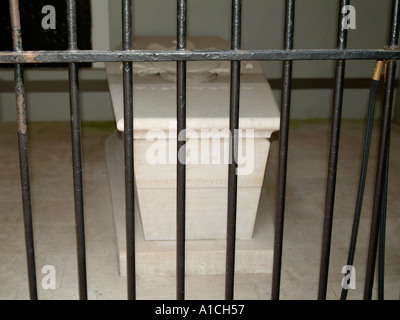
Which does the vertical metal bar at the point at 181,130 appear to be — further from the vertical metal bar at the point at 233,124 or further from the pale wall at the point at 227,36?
the pale wall at the point at 227,36

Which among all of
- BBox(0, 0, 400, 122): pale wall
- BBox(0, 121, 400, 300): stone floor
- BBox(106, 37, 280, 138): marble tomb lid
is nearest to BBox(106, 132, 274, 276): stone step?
BBox(0, 121, 400, 300): stone floor

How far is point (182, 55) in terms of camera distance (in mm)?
1336

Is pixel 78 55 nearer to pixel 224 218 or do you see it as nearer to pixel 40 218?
pixel 224 218

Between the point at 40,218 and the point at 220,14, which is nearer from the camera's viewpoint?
the point at 40,218

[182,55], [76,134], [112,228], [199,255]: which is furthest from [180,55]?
[112,228]

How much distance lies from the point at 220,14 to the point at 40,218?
138 inches

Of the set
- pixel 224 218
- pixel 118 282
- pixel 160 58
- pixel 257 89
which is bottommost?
pixel 118 282

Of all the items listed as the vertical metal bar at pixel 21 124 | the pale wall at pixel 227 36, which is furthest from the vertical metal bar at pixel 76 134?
the pale wall at pixel 227 36

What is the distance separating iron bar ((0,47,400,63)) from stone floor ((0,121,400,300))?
192 cm

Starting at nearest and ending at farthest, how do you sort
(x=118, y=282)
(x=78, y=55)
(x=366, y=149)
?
1. (x=78, y=55)
2. (x=366, y=149)
3. (x=118, y=282)

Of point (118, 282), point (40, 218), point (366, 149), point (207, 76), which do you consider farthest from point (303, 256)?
point (366, 149)

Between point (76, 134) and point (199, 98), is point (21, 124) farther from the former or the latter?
point (199, 98)

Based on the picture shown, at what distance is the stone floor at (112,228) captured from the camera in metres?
3.13

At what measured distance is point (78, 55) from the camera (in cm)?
131
